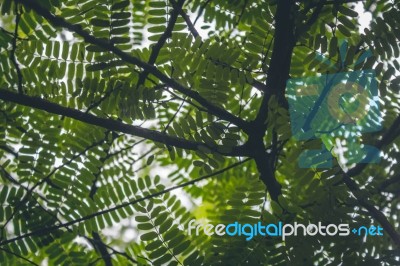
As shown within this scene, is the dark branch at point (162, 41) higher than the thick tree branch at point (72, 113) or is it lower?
higher

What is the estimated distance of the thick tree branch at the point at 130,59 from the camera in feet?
3.53

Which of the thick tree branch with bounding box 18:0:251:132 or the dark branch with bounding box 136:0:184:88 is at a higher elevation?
the dark branch with bounding box 136:0:184:88

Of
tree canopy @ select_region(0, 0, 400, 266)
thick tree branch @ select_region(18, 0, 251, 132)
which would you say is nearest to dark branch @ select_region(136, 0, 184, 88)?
tree canopy @ select_region(0, 0, 400, 266)

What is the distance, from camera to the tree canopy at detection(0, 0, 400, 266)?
1.29 metres

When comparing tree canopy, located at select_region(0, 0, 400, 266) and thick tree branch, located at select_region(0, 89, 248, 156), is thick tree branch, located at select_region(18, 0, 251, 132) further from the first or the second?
thick tree branch, located at select_region(0, 89, 248, 156)

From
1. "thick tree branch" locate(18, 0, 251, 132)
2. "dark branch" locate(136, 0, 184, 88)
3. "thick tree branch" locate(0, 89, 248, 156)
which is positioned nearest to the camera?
"thick tree branch" locate(18, 0, 251, 132)

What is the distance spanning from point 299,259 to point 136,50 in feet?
2.23

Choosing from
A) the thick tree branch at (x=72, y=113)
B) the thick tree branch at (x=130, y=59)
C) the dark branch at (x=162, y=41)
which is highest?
the dark branch at (x=162, y=41)

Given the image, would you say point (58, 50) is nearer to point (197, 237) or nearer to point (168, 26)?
point (168, 26)

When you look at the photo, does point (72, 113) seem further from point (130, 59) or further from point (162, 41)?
point (162, 41)

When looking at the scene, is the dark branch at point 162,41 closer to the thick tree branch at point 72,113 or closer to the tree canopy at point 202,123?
the tree canopy at point 202,123

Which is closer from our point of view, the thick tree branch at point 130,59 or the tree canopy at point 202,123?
the thick tree branch at point 130,59

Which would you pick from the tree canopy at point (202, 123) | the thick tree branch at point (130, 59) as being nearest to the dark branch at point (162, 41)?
the tree canopy at point (202, 123)

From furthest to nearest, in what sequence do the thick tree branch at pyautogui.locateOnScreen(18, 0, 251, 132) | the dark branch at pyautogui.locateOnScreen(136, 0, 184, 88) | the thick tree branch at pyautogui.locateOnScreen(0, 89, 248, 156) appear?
1. the dark branch at pyautogui.locateOnScreen(136, 0, 184, 88)
2. the thick tree branch at pyautogui.locateOnScreen(0, 89, 248, 156)
3. the thick tree branch at pyautogui.locateOnScreen(18, 0, 251, 132)
